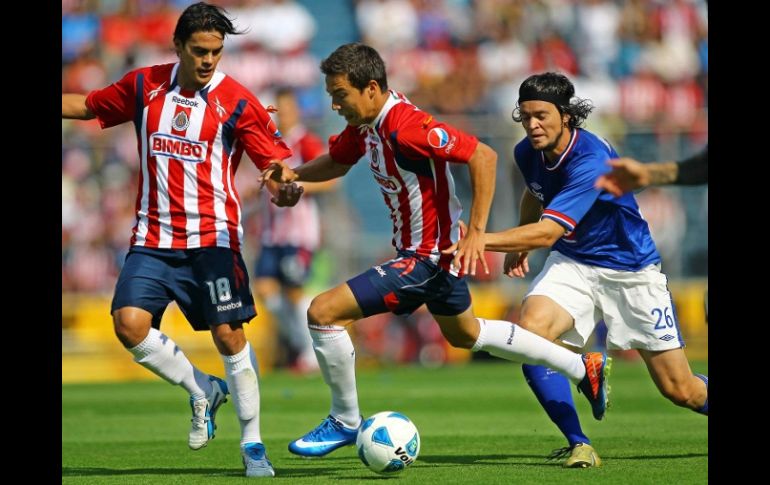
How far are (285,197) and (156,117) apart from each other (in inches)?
36.4

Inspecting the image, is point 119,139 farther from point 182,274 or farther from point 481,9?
point 182,274

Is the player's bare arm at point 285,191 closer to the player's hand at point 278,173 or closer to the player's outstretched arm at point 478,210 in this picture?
the player's hand at point 278,173

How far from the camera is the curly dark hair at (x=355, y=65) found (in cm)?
702

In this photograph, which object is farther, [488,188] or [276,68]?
[276,68]

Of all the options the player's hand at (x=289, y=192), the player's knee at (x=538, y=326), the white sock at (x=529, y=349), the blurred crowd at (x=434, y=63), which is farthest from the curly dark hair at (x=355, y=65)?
the blurred crowd at (x=434, y=63)

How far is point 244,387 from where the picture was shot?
7.24 meters

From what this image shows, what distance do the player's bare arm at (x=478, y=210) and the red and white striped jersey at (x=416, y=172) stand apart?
104mm

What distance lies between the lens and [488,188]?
22.7 feet

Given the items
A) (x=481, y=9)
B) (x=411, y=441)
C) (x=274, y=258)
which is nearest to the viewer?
(x=411, y=441)

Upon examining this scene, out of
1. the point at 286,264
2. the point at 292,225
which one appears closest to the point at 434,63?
the point at 292,225

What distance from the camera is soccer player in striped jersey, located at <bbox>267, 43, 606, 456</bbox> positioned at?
7020 mm

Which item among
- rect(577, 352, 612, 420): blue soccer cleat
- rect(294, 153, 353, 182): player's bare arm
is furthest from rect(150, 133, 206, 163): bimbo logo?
rect(577, 352, 612, 420): blue soccer cleat

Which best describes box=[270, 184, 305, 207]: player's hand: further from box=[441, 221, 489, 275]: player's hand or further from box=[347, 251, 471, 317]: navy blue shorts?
box=[441, 221, 489, 275]: player's hand
